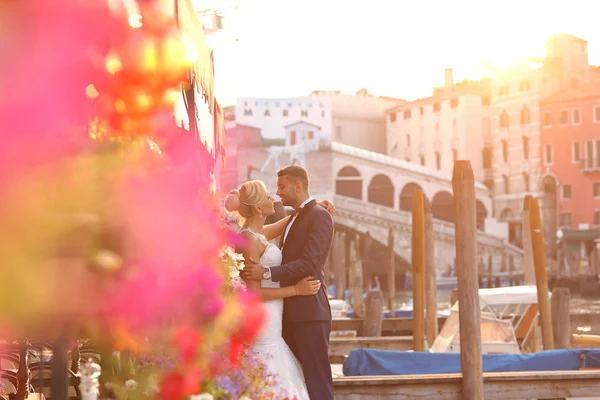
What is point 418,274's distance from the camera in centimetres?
934

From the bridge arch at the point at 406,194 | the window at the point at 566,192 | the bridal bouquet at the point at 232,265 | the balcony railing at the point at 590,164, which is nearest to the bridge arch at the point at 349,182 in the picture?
the bridge arch at the point at 406,194

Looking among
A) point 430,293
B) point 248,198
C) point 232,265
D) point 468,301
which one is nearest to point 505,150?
point 430,293

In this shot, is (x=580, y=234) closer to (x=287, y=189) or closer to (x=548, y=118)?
(x=548, y=118)

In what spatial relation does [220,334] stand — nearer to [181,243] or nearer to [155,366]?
[155,366]

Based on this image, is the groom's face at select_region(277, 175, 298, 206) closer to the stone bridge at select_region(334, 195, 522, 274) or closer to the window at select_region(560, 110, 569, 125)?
the stone bridge at select_region(334, 195, 522, 274)

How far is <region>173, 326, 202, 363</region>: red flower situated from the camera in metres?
1.65

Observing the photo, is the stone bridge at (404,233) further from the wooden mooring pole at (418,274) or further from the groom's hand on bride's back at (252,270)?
the groom's hand on bride's back at (252,270)

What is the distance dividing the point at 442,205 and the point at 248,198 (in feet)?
123

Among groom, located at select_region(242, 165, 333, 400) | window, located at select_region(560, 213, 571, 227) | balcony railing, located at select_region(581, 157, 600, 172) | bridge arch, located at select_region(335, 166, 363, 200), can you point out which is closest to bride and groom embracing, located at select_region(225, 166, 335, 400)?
groom, located at select_region(242, 165, 333, 400)

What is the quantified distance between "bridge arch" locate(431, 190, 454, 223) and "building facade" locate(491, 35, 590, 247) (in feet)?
6.41

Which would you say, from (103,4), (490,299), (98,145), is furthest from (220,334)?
(490,299)

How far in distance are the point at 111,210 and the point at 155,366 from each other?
2.33ft

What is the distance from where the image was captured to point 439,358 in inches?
250

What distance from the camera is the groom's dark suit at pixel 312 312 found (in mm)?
Result: 2908
